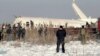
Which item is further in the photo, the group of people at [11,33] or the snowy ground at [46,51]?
the group of people at [11,33]

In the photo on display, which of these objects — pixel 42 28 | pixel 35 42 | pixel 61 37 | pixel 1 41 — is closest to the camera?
pixel 61 37

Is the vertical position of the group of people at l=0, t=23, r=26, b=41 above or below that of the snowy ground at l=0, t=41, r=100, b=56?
above

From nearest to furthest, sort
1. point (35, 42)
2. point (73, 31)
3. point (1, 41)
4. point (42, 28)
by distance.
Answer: point (35, 42)
point (1, 41)
point (42, 28)
point (73, 31)

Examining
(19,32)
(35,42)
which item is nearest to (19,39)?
(19,32)

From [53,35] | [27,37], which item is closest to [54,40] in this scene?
[53,35]

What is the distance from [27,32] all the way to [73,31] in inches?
242

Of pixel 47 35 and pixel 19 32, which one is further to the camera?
pixel 19 32

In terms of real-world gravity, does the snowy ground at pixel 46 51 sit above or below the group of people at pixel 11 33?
below

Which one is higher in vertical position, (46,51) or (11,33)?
(11,33)

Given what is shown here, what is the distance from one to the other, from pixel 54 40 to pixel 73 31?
729 centimetres

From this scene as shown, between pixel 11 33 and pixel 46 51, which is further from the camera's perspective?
pixel 11 33

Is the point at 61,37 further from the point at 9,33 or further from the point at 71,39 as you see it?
the point at 9,33

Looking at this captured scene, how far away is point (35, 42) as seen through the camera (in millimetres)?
30094

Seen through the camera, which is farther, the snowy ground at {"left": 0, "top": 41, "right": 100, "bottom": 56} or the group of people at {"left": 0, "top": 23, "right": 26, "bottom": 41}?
the group of people at {"left": 0, "top": 23, "right": 26, "bottom": 41}
